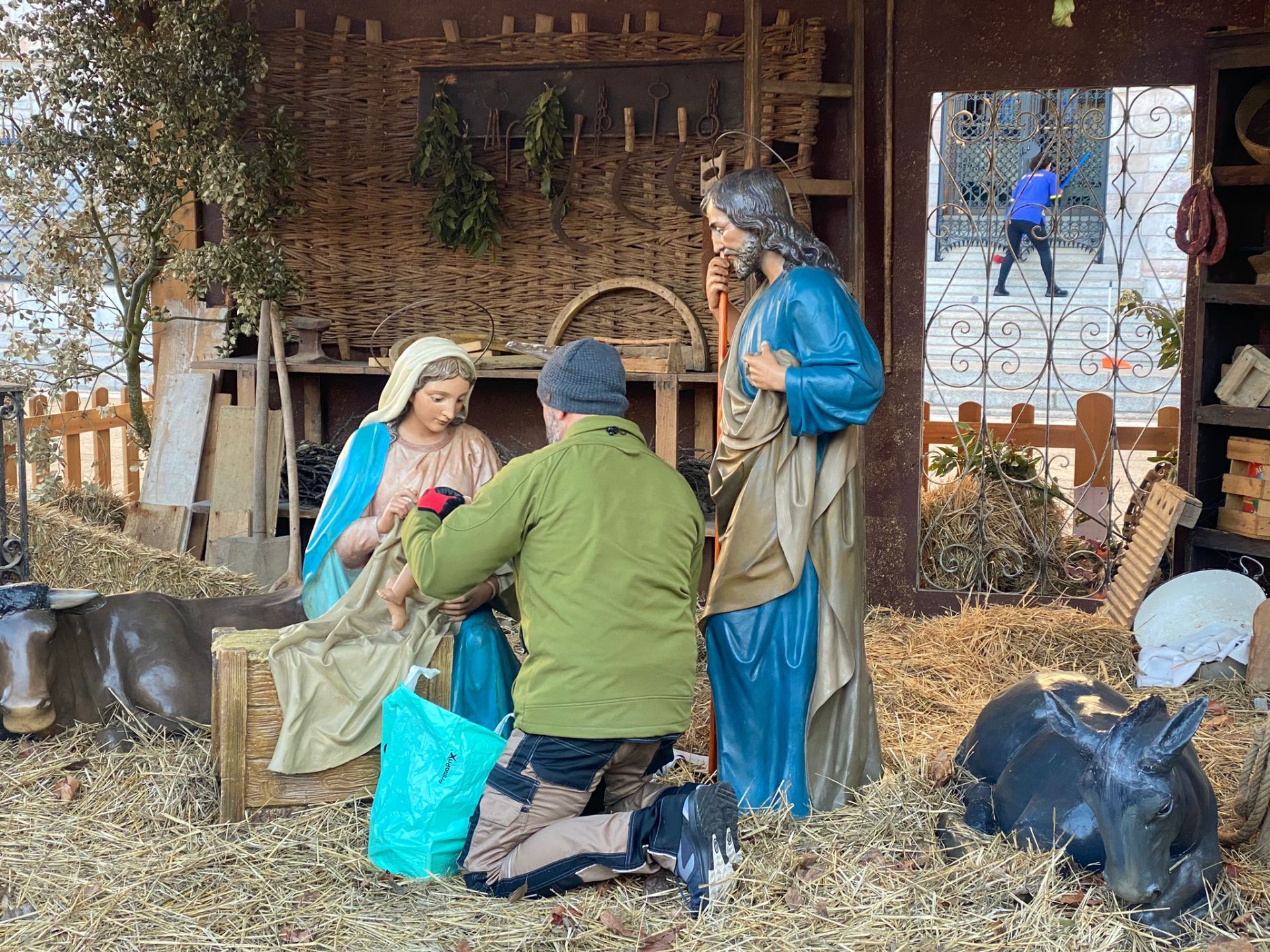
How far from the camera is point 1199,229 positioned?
6480mm

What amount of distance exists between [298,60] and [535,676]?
5206 mm

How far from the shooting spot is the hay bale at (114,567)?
7.12m

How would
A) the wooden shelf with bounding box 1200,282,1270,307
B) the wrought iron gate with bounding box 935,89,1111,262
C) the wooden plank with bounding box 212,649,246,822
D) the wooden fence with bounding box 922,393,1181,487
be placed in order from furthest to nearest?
1. the wooden fence with bounding box 922,393,1181,487
2. the wrought iron gate with bounding box 935,89,1111,262
3. the wooden shelf with bounding box 1200,282,1270,307
4. the wooden plank with bounding box 212,649,246,822

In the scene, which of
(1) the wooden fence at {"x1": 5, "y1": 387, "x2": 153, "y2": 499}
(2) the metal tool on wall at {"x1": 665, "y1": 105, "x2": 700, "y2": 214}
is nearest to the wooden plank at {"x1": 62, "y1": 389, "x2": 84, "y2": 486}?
(1) the wooden fence at {"x1": 5, "y1": 387, "x2": 153, "y2": 499}

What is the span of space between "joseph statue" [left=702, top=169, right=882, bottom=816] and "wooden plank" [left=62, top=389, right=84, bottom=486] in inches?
217

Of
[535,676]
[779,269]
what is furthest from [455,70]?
[535,676]

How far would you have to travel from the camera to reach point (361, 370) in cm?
741

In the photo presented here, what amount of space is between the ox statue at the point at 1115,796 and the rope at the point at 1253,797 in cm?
42

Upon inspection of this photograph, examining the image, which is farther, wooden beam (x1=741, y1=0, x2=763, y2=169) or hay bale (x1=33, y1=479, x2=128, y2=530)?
hay bale (x1=33, y1=479, x2=128, y2=530)

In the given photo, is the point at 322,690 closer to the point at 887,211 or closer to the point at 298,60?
the point at 887,211

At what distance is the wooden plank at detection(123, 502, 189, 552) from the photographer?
772 centimetres

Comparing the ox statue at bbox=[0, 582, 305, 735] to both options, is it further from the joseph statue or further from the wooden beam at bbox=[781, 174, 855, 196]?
the wooden beam at bbox=[781, 174, 855, 196]

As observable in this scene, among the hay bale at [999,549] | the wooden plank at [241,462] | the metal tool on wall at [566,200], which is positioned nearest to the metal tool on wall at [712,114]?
the metal tool on wall at [566,200]

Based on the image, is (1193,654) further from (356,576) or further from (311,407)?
(311,407)
